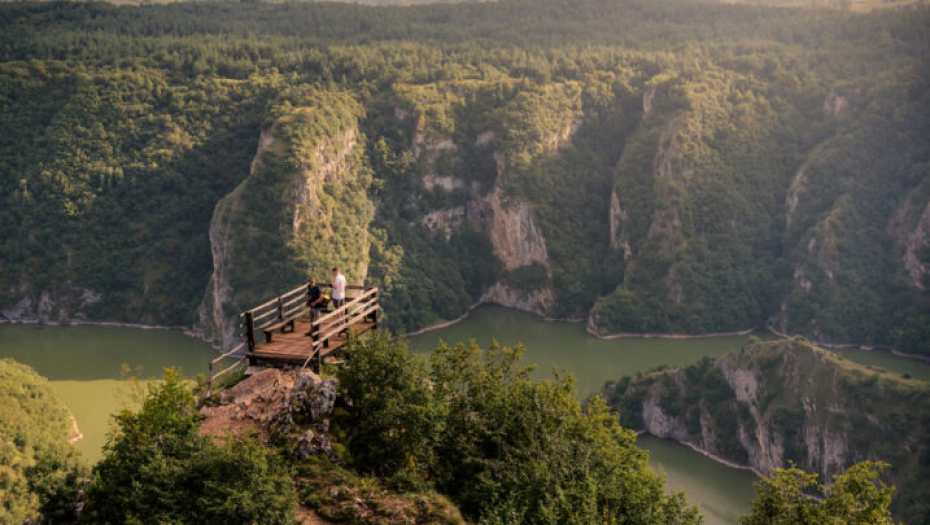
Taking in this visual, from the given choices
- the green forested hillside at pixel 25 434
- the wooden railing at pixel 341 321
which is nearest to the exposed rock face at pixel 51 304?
the green forested hillside at pixel 25 434

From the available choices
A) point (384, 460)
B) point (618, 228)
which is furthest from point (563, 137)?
point (384, 460)

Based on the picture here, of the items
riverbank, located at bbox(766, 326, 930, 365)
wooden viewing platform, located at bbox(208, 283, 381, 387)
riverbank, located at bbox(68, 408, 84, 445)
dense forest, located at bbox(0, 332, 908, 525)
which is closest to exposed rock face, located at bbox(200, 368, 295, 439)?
dense forest, located at bbox(0, 332, 908, 525)

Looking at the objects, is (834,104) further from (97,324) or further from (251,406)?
(251,406)

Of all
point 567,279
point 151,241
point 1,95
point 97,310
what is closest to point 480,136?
point 567,279

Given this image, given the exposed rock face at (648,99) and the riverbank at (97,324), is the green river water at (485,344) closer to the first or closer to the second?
the riverbank at (97,324)

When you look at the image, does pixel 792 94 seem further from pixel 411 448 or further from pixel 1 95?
pixel 411 448

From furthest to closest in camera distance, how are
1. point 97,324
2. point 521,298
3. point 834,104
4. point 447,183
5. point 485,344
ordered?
1. point 834,104
2. point 447,183
3. point 521,298
4. point 97,324
5. point 485,344

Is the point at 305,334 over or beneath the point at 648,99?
over

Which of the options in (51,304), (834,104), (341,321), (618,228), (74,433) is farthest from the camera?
(834,104)
